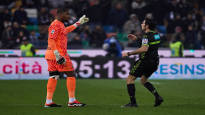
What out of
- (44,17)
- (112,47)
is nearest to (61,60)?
(112,47)

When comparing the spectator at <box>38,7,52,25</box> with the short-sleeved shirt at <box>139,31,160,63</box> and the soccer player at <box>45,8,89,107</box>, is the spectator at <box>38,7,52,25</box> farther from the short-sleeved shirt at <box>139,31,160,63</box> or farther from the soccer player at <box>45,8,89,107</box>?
the short-sleeved shirt at <box>139,31,160,63</box>

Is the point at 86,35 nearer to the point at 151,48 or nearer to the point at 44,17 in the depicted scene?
the point at 44,17

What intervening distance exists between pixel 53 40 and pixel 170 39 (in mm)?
16011

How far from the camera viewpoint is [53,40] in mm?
11211

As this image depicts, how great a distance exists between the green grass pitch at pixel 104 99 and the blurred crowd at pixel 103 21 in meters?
5.36

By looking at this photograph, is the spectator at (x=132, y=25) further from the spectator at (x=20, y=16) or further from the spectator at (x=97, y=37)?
→ the spectator at (x=20, y=16)

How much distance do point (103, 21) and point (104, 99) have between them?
44.6 feet

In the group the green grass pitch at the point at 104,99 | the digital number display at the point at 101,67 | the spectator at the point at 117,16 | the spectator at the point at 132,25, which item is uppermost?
the spectator at the point at 117,16

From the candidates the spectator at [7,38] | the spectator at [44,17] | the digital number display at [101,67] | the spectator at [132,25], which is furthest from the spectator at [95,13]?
the digital number display at [101,67]

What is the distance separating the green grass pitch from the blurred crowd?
5.36 meters

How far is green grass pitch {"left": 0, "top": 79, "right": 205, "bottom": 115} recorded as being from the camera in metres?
10.5

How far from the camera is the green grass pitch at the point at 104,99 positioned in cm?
1047

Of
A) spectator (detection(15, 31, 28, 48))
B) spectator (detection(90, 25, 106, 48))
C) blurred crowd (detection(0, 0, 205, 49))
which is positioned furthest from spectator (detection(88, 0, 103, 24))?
spectator (detection(15, 31, 28, 48))

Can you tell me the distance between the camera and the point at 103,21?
26766 millimetres
